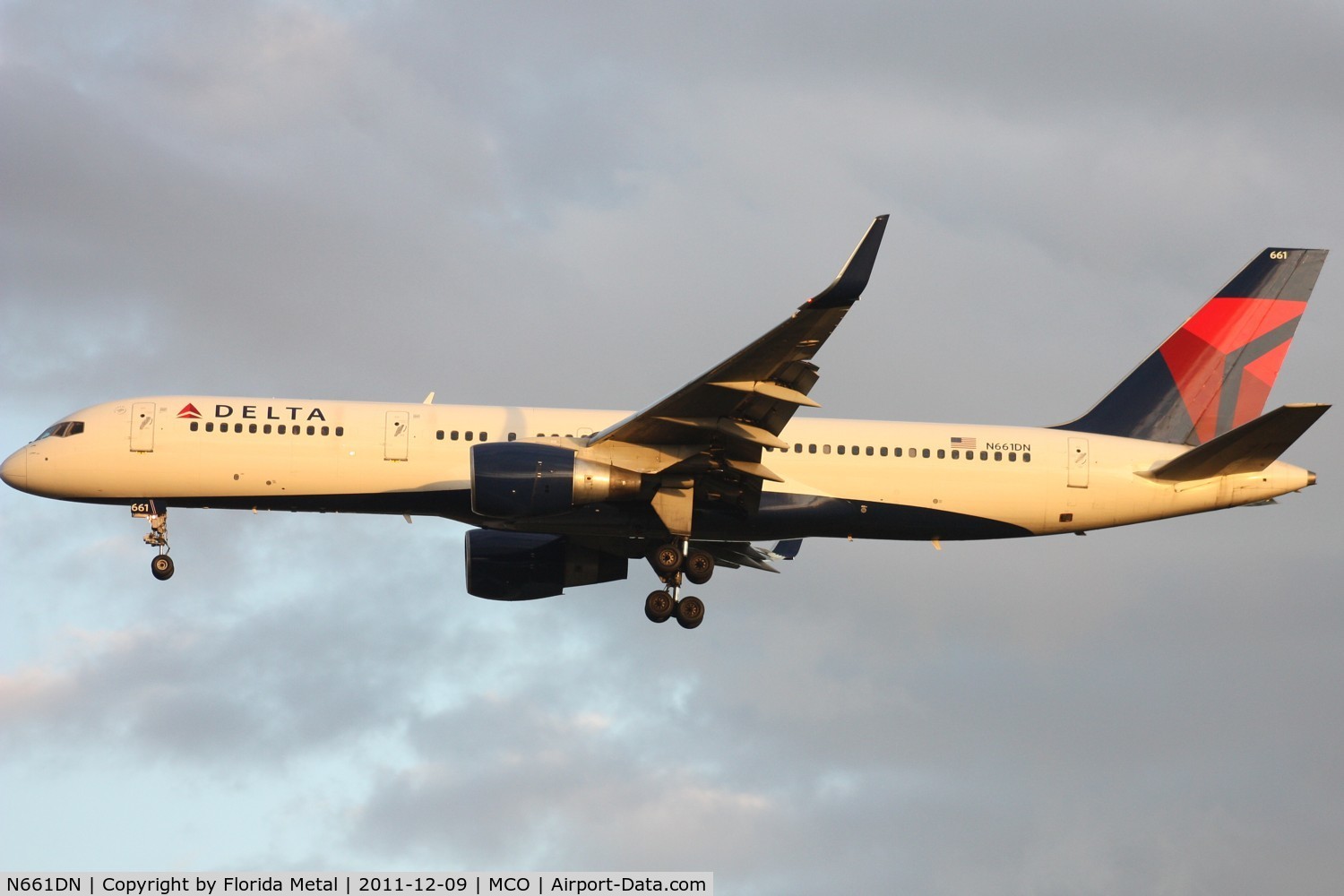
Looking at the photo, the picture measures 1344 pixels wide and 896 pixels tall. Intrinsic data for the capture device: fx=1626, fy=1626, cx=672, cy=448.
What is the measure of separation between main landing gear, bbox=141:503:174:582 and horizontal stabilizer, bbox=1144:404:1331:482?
23019 mm

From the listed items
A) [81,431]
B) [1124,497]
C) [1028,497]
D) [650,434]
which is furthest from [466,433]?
[1124,497]

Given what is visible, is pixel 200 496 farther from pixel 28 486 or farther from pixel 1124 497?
pixel 1124 497

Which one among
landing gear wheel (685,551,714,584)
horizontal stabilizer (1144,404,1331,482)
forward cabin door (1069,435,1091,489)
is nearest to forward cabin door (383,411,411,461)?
landing gear wheel (685,551,714,584)

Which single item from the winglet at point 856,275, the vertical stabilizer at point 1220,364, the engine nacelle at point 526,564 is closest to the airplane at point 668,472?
the vertical stabilizer at point 1220,364

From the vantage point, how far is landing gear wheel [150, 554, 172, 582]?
37.8 m

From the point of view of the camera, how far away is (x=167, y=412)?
3725 cm

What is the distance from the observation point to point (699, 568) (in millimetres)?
37125

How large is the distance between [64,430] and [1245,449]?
26.9 m

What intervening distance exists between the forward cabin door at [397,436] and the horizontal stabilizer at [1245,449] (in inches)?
678

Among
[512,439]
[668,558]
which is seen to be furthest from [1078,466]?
[512,439]

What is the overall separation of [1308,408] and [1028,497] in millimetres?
7069

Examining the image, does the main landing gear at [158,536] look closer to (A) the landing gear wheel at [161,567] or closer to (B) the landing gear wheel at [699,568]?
(A) the landing gear wheel at [161,567]

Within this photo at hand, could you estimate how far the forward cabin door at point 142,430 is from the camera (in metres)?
37.0

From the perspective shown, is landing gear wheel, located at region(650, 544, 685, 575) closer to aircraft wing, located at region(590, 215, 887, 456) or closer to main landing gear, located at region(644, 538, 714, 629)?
main landing gear, located at region(644, 538, 714, 629)
